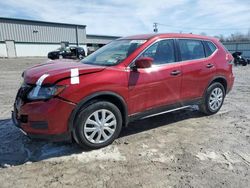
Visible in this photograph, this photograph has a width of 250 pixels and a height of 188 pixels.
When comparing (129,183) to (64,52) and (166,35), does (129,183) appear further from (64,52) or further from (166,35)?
(64,52)

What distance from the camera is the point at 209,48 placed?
5363mm

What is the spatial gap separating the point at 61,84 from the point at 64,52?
25.7 m

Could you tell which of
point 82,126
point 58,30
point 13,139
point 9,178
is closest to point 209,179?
point 82,126

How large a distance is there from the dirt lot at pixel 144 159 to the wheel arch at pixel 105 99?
1.62 feet

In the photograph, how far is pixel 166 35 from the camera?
4.67 meters

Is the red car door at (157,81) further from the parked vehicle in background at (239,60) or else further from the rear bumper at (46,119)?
the parked vehicle in background at (239,60)

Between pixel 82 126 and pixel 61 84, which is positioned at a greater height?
pixel 61 84

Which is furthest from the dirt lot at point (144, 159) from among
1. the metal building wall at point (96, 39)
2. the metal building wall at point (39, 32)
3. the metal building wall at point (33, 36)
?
the metal building wall at point (96, 39)

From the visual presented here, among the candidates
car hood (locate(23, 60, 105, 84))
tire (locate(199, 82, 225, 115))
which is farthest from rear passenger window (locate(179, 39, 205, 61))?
car hood (locate(23, 60, 105, 84))

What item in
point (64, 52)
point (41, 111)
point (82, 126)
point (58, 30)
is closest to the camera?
point (41, 111)

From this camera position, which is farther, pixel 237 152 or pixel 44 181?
pixel 237 152

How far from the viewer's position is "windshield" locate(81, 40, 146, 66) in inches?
165

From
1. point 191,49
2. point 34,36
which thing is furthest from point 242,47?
point 191,49

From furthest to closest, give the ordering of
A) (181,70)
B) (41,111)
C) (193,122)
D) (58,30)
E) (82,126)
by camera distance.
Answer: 1. (58,30)
2. (193,122)
3. (181,70)
4. (82,126)
5. (41,111)
